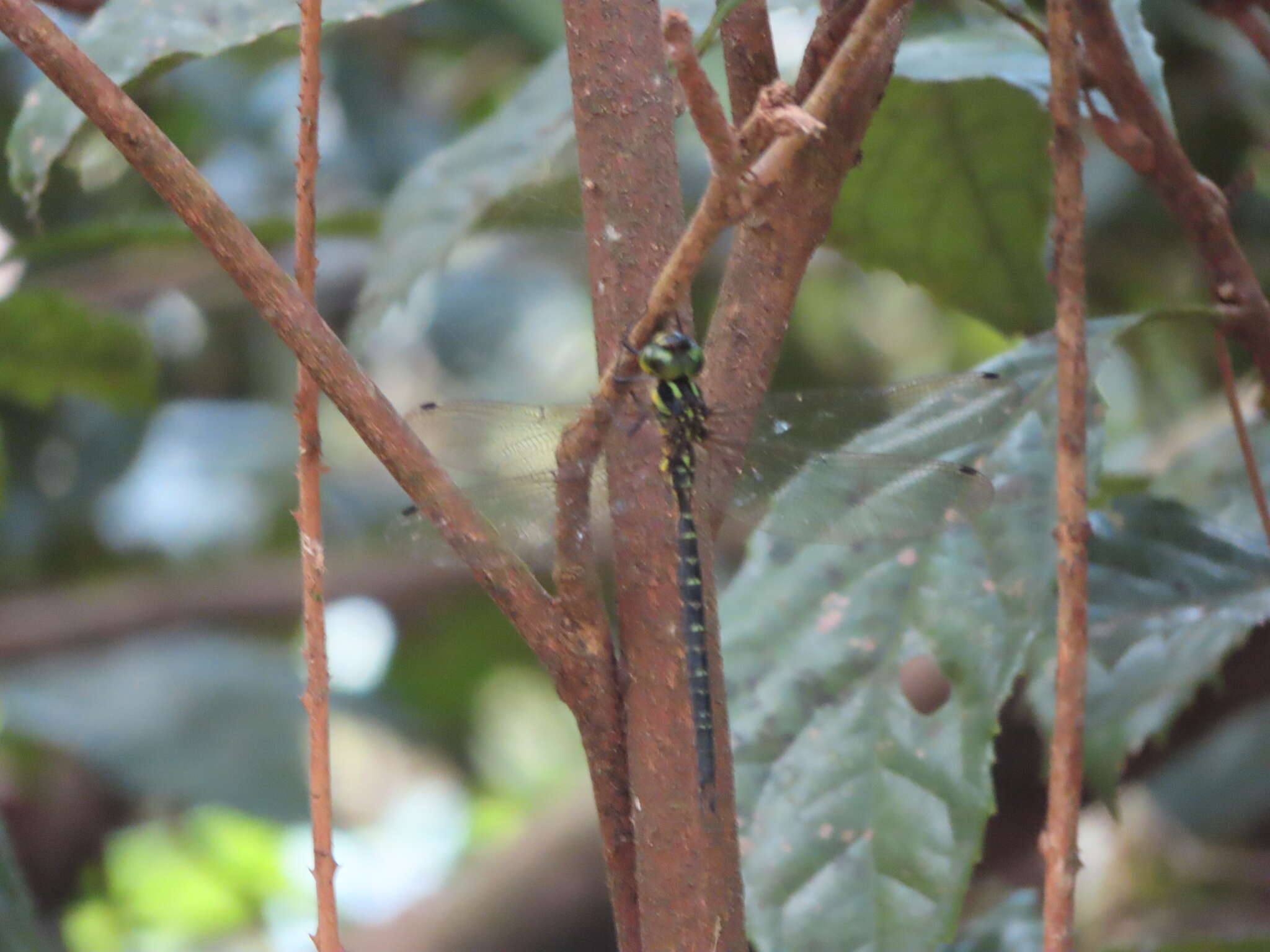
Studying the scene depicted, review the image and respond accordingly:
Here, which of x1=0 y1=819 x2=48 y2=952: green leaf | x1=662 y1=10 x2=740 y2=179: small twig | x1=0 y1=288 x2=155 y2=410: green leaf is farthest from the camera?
x1=0 y1=288 x2=155 y2=410: green leaf

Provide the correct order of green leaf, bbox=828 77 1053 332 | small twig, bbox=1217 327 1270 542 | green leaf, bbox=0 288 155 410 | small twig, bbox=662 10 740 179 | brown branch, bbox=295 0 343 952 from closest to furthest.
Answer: small twig, bbox=662 10 740 179 → brown branch, bbox=295 0 343 952 → small twig, bbox=1217 327 1270 542 → green leaf, bbox=828 77 1053 332 → green leaf, bbox=0 288 155 410

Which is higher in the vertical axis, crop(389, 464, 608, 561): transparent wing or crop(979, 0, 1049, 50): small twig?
crop(979, 0, 1049, 50): small twig

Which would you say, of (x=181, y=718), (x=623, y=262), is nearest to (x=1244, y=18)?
(x=623, y=262)

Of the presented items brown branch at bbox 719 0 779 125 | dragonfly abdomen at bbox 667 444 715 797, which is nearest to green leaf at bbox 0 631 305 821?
dragonfly abdomen at bbox 667 444 715 797

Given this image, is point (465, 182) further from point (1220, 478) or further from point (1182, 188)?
point (1220, 478)

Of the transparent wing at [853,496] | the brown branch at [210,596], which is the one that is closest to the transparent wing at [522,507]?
the transparent wing at [853,496]

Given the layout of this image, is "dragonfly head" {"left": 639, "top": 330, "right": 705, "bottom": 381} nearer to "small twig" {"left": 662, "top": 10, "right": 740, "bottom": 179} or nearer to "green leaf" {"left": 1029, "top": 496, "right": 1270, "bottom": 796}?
"small twig" {"left": 662, "top": 10, "right": 740, "bottom": 179}
